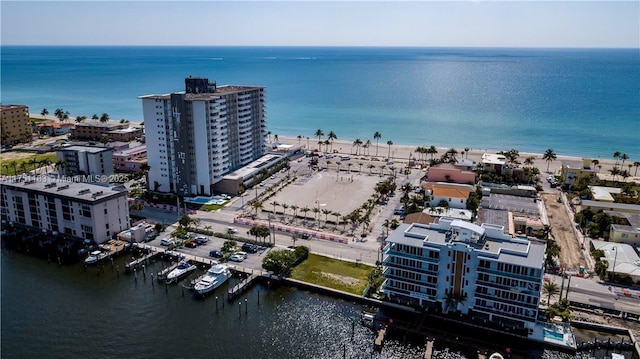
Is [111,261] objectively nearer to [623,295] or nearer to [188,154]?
[188,154]

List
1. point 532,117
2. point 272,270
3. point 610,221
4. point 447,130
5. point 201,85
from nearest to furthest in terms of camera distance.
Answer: point 272,270 < point 610,221 < point 201,85 < point 447,130 < point 532,117

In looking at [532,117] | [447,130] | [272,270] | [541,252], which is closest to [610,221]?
[541,252]

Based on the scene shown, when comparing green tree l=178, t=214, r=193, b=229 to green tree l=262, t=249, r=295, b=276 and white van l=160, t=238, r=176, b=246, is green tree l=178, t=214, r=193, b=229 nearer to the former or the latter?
white van l=160, t=238, r=176, b=246

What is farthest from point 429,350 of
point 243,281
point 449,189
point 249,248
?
point 449,189

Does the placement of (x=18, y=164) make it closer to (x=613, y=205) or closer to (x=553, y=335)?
(x=553, y=335)

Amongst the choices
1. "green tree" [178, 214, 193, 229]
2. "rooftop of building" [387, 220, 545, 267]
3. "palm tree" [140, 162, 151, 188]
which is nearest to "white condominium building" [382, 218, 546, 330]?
"rooftop of building" [387, 220, 545, 267]

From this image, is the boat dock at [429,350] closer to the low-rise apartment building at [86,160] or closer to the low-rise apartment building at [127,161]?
the low-rise apartment building at [127,161]

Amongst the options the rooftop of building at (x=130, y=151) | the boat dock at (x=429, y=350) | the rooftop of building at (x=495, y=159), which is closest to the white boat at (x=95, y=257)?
the boat dock at (x=429, y=350)
